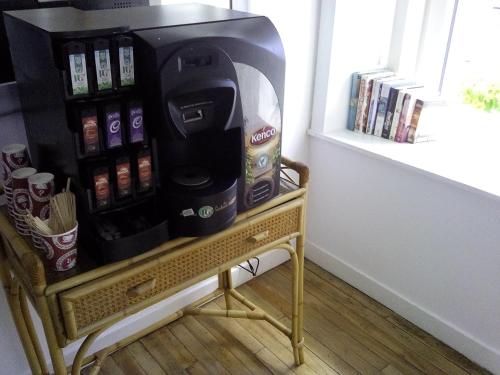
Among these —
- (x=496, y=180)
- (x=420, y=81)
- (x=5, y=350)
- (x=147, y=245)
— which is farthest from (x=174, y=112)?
(x=420, y=81)

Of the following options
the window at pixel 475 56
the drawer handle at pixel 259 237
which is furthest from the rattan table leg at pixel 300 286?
the window at pixel 475 56

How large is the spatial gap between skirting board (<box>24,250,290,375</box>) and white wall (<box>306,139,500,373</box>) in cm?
34

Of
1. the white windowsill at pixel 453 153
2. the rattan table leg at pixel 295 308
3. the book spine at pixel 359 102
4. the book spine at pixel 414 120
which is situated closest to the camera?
the rattan table leg at pixel 295 308

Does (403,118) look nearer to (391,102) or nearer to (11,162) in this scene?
(391,102)

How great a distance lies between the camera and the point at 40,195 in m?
0.97

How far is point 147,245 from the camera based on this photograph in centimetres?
98

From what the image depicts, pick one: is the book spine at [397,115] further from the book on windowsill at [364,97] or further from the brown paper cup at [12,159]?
the brown paper cup at [12,159]

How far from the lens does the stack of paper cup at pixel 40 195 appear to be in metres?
0.96

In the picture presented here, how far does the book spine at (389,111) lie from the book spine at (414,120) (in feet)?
0.27

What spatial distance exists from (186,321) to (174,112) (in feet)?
3.68

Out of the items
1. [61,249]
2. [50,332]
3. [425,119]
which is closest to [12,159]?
[61,249]

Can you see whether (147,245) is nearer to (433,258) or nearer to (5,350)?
(5,350)

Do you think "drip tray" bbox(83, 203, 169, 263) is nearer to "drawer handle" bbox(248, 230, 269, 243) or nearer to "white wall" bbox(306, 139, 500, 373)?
"drawer handle" bbox(248, 230, 269, 243)

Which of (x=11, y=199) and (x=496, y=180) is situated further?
(x=496, y=180)
